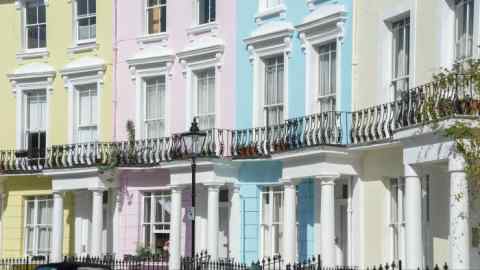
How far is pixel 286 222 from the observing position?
28.9m

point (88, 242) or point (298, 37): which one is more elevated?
point (298, 37)

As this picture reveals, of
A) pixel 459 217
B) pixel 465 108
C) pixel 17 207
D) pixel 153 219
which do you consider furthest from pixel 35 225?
pixel 465 108

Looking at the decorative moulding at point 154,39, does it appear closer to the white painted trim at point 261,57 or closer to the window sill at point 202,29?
→ the window sill at point 202,29

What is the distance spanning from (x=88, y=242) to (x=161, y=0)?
313 inches

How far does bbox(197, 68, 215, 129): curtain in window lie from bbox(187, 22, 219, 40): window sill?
111 centimetres

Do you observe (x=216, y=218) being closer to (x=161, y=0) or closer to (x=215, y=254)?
(x=215, y=254)

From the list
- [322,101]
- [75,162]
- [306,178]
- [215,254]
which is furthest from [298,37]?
[75,162]

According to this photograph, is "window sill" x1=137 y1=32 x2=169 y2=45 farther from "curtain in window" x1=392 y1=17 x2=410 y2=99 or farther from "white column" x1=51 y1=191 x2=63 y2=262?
"curtain in window" x1=392 y1=17 x2=410 y2=99

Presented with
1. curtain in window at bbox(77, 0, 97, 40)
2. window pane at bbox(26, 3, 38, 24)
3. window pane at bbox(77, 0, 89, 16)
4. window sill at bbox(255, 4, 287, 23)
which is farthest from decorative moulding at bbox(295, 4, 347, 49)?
window pane at bbox(26, 3, 38, 24)

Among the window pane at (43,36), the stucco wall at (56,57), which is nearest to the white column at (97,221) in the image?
the stucco wall at (56,57)

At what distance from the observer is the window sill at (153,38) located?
114 ft

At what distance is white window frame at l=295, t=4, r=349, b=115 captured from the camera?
92.3ft

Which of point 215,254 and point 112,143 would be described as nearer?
point 215,254

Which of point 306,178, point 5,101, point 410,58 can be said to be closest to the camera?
point 410,58
